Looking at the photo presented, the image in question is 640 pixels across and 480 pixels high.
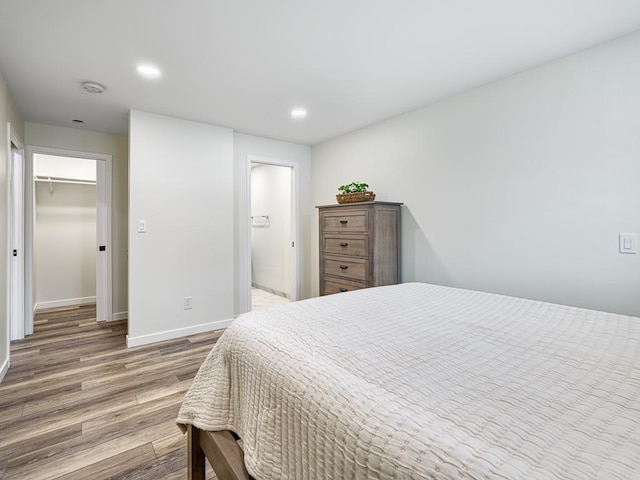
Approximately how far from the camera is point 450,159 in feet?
9.34

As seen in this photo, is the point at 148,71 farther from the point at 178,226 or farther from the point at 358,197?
the point at 358,197

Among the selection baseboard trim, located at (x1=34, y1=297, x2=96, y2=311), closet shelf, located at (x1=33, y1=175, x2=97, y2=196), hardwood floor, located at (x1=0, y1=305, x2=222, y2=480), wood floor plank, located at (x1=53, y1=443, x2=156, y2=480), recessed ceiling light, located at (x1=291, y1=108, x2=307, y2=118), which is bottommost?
wood floor plank, located at (x1=53, y1=443, x2=156, y2=480)

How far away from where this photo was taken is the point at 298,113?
3.25 m

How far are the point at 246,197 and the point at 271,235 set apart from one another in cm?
184

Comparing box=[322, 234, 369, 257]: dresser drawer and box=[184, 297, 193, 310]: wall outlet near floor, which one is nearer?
box=[322, 234, 369, 257]: dresser drawer

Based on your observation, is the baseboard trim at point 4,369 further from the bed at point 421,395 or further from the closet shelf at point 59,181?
the closet shelf at point 59,181

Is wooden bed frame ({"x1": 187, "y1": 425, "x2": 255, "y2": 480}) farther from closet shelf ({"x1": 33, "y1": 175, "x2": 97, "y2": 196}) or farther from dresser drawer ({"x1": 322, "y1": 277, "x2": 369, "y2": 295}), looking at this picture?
closet shelf ({"x1": 33, "y1": 175, "x2": 97, "y2": 196})

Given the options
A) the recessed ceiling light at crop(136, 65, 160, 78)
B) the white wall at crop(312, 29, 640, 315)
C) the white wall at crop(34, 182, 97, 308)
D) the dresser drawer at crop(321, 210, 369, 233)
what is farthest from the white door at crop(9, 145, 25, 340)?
the white wall at crop(312, 29, 640, 315)

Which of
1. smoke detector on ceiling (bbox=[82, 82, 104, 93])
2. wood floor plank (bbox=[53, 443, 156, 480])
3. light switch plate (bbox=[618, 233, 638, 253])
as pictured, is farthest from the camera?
smoke detector on ceiling (bbox=[82, 82, 104, 93])

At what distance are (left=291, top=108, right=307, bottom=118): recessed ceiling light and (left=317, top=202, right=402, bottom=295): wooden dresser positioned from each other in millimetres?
1013

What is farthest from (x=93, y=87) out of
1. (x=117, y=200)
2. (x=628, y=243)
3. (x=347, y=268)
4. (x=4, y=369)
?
(x=628, y=243)

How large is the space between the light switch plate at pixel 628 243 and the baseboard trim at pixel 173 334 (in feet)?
11.9

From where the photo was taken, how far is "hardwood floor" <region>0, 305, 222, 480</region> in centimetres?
159

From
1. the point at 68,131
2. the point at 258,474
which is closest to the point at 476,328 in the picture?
the point at 258,474
